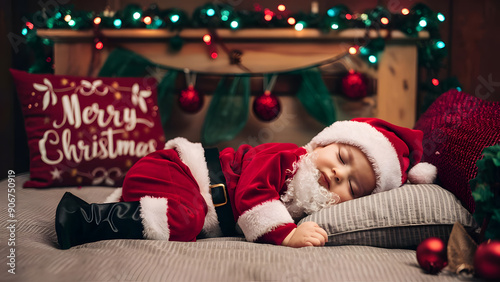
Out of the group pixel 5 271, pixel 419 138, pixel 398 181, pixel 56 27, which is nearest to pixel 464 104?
pixel 419 138

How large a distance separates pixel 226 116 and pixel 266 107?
8.1 inches

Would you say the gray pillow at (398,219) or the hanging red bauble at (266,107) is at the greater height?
the hanging red bauble at (266,107)

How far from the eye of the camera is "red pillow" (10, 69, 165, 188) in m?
1.38

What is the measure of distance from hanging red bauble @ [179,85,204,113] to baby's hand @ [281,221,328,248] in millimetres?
1098

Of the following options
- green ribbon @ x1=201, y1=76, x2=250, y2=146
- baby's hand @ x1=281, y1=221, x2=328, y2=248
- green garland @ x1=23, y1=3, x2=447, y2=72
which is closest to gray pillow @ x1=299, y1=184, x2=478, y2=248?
baby's hand @ x1=281, y1=221, x2=328, y2=248

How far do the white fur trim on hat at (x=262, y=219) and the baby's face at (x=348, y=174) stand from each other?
7.0 inches

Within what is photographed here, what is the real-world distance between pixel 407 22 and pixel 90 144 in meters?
1.51

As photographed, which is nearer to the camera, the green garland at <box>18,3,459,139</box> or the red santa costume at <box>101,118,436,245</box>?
the red santa costume at <box>101,118,436,245</box>

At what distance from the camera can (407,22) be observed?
5.81 feet

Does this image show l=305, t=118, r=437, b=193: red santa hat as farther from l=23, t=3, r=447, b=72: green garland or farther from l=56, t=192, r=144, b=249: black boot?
l=23, t=3, r=447, b=72: green garland

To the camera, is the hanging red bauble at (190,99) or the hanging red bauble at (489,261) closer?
the hanging red bauble at (489,261)

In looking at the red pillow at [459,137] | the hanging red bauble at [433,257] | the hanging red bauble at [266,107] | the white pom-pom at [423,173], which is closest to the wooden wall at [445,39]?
the hanging red bauble at [266,107]

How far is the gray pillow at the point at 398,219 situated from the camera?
2.72 feet

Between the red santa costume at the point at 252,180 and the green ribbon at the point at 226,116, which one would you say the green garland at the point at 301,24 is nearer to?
the green ribbon at the point at 226,116
